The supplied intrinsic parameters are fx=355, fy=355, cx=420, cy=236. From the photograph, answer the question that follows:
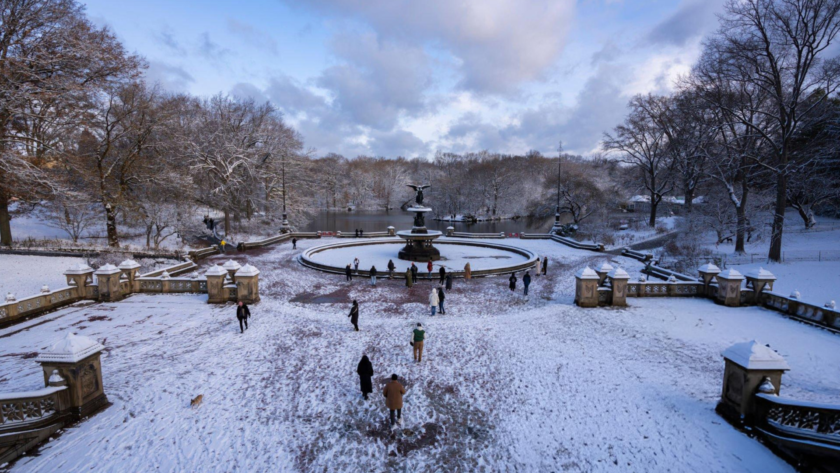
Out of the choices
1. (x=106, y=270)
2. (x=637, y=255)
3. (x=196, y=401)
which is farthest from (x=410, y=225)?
(x=196, y=401)

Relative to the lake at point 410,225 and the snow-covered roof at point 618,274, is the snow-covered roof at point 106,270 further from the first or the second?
the lake at point 410,225

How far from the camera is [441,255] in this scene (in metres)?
26.5

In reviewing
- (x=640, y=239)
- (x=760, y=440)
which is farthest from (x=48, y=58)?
(x=640, y=239)

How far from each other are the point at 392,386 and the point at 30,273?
2078 cm

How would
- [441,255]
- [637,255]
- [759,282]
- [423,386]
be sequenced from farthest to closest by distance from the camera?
[441,255]
[637,255]
[759,282]
[423,386]

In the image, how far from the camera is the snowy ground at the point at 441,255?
22.7 m

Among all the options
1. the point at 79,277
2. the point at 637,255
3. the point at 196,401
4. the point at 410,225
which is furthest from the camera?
the point at 410,225

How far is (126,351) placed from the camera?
10.0 m

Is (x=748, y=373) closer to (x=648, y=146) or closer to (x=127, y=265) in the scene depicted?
(x=127, y=265)

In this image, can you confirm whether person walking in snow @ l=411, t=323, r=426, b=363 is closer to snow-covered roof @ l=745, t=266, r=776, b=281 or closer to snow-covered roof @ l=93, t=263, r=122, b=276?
snow-covered roof @ l=93, t=263, r=122, b=276

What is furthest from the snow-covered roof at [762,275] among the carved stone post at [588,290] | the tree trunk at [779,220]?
the tree trunk at [779,220]

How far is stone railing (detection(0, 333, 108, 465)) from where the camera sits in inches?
243

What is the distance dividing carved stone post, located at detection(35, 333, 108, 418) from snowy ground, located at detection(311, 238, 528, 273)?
45.3 feet

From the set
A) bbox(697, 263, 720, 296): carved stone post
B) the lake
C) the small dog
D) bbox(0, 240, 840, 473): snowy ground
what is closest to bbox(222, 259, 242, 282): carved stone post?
bbox(0, 240, 840, 473): snowy ground
